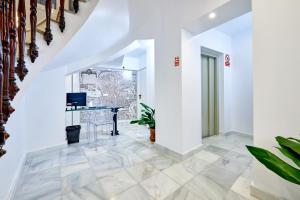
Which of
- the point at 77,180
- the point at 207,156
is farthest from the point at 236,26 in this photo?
the point at 77,180

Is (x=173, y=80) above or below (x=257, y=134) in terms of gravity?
above

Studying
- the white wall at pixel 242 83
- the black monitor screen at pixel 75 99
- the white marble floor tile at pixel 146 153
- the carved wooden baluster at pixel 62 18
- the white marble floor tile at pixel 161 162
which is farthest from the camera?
the white wall at pixel 242 83

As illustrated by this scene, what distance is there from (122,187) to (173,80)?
182 centimetres

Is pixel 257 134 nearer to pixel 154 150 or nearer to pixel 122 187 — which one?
pixel 122 187

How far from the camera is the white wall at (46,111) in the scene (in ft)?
9.37

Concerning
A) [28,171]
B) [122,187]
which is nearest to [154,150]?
[122,187]

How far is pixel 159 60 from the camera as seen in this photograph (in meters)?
3.00

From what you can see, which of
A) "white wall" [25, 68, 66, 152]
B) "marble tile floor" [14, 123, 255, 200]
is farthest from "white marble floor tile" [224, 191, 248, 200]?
"white wall" [25, 68, 66, 152]

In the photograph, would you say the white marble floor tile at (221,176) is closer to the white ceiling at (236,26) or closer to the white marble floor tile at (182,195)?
the white marble floor tile at (182,195)

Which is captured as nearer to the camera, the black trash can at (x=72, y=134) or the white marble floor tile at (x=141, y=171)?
the white marble floor tile at (x=141, y=171)

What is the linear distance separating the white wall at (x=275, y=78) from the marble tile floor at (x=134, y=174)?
1.37 ft

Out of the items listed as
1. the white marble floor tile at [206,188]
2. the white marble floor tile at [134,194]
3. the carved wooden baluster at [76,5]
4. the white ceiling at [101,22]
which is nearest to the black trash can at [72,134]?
the white ceiling at [101,22]

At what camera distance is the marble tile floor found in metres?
1.74

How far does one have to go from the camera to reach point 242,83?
156 inches
